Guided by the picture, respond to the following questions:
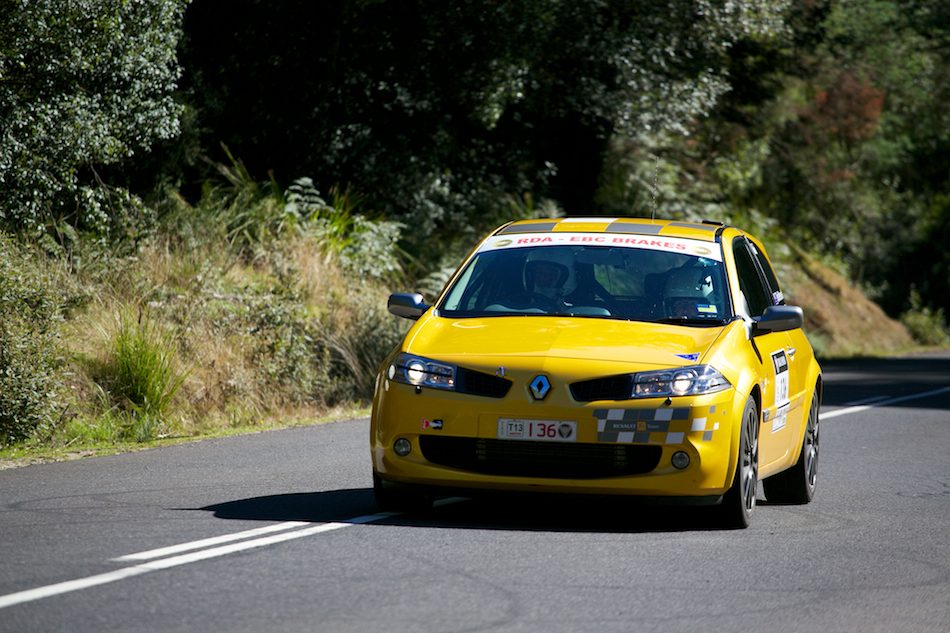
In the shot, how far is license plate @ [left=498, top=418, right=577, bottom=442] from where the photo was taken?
6.73 meters

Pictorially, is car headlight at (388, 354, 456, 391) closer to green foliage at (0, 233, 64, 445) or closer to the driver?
the driver

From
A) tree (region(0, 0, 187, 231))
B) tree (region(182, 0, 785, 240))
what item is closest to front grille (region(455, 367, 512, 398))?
tree (region(0, 0, 187, 231))

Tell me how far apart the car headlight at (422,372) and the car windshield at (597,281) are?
2.59 feet

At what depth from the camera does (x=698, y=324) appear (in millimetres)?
7547

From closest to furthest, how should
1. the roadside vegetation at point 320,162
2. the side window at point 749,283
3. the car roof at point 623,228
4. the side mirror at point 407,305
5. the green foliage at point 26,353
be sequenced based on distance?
the side mirror at point 407,305 → the side window at point 749,283 → the car roof at point 623,228 → the green foliage at point 26,353 → the roadside vegetation at point 320,162

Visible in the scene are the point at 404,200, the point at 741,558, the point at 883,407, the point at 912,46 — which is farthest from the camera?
the point at 912,46

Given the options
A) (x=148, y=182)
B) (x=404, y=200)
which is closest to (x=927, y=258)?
(x=404, y=200)

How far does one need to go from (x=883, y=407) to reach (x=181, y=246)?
9.05 metres

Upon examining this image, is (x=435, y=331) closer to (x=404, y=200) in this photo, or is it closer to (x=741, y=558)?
(x=741, y=558)

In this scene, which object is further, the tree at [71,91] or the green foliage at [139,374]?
the tree at [71,91]

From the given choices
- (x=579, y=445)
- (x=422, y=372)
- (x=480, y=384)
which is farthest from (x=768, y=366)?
(x=422, y=372)

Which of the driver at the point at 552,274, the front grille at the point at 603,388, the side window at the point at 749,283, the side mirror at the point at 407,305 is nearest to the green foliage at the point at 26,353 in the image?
the side mirror at the point at 407,305

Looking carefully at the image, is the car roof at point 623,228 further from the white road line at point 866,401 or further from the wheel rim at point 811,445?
the white road line at point 866,401

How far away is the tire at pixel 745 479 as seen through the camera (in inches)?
279
